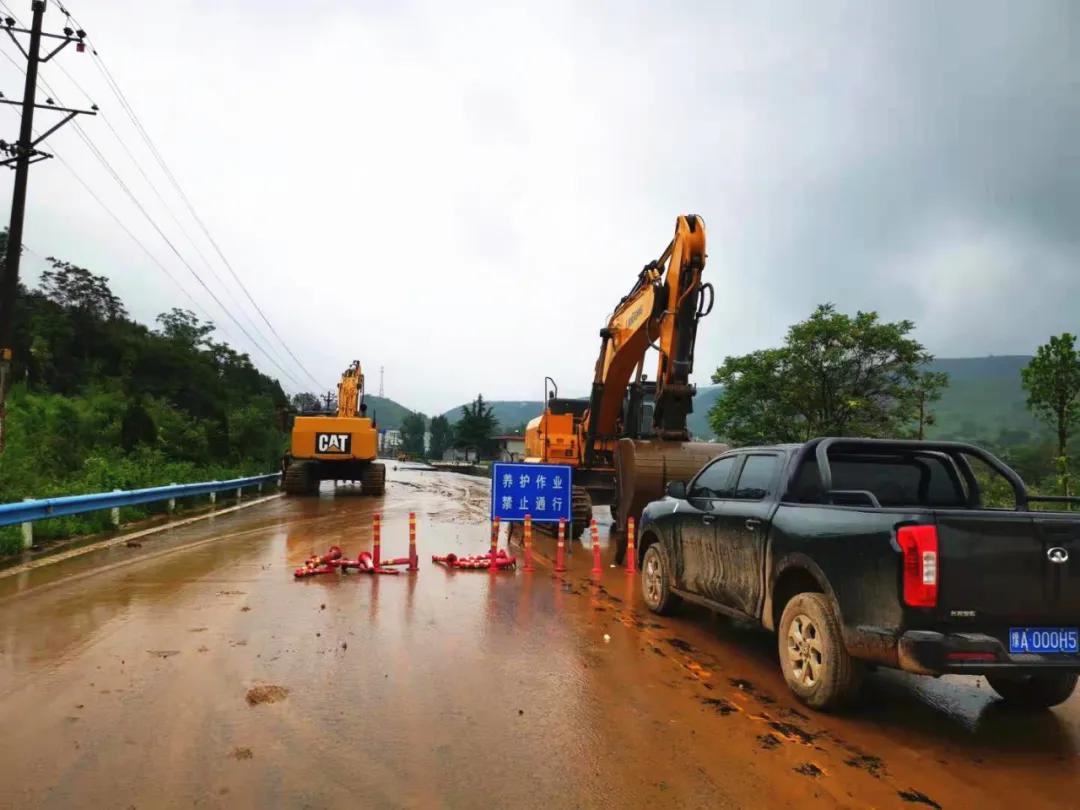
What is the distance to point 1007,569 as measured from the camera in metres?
4.28

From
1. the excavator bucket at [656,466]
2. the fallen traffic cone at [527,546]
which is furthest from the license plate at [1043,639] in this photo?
the excavator bucket at [656,466]

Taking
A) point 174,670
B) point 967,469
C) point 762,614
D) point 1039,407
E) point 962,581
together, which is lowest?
point 174,670

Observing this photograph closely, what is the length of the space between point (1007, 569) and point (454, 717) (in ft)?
11.5

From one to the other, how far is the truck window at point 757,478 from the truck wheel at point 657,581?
1444 mm

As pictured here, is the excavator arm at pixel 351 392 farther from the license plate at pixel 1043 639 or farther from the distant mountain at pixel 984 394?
the distant mountain at pixel 984 394

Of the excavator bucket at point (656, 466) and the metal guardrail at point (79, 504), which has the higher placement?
the excavator bucket at point (656, 466)

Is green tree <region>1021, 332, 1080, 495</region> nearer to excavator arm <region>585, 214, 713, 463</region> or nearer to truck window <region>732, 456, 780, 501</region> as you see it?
excavator arm <region>585, 214, 713, 463</region>

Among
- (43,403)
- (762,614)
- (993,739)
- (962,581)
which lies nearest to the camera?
(962,581)

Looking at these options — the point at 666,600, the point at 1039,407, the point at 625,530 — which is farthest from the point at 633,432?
the point at 1039,407

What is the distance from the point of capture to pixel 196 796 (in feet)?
11.4

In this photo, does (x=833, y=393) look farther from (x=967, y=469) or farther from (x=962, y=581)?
(x=962, y=581)

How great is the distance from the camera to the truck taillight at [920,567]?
418 centimetres

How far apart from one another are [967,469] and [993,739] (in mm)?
2346

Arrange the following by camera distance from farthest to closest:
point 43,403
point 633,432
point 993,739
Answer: point 43,403 → point 633,432 → point 993,739
